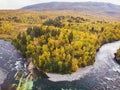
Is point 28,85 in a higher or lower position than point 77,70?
higher

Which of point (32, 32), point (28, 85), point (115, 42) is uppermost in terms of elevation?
point (28, 85)

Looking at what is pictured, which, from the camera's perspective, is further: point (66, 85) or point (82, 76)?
point (82, 76)

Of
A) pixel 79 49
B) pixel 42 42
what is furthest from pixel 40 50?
pixel 79 49

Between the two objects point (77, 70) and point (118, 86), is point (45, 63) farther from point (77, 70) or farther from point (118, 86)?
point (118, 86)

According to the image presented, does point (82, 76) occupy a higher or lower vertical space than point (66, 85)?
lower

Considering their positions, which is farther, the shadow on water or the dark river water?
the dark river water

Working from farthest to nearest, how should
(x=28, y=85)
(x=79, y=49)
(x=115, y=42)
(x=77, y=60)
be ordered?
(x=115, y=42) < (x=79, y=49) < (x=77, y=60) < (x=28, y=85)

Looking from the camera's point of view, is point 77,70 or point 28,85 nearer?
point 28,85

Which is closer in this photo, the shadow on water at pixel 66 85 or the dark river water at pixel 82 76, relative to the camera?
the shadow on water at pixel 66 85
